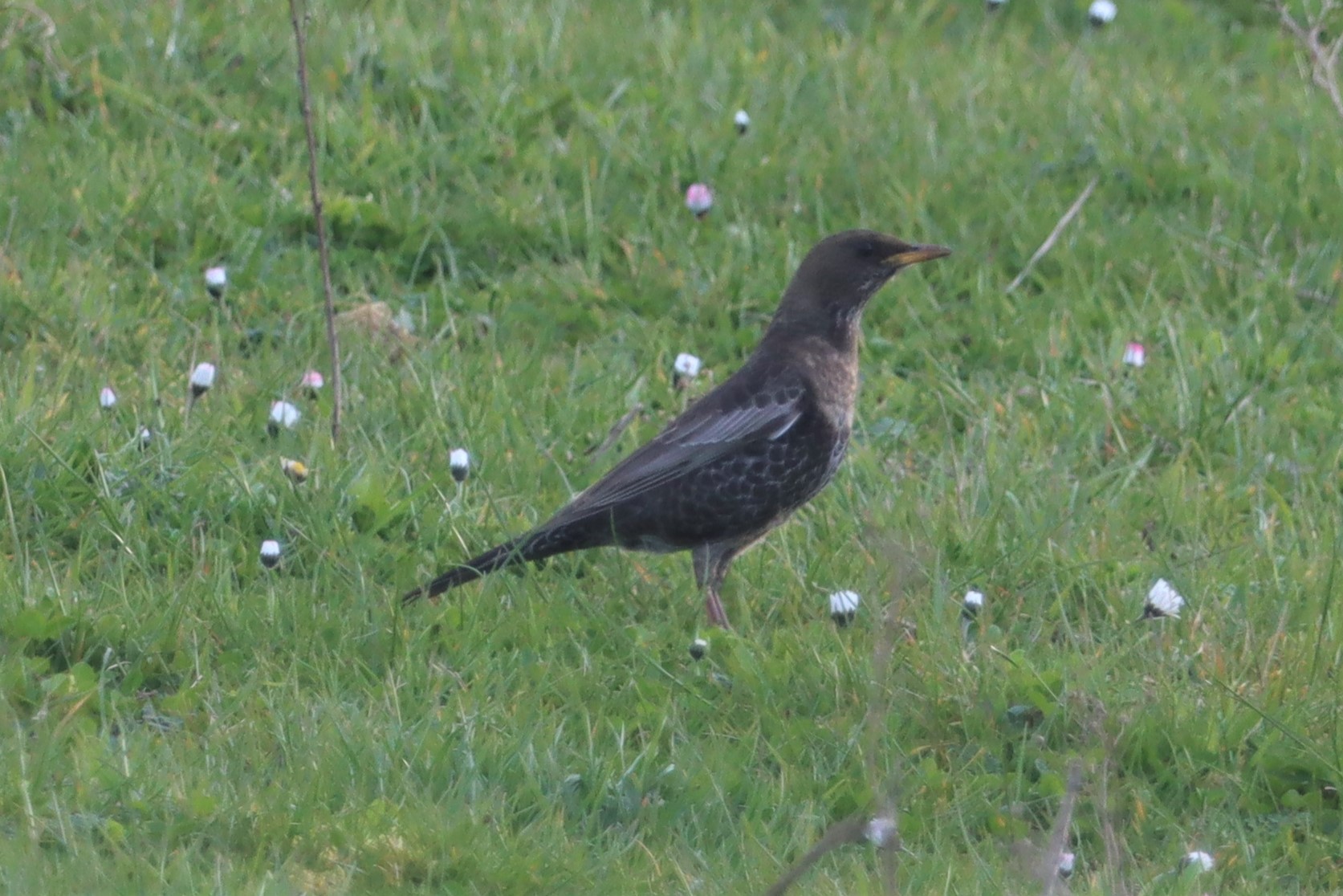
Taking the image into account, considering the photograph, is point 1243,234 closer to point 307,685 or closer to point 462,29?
point 462,29

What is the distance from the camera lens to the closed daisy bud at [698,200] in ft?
23.0

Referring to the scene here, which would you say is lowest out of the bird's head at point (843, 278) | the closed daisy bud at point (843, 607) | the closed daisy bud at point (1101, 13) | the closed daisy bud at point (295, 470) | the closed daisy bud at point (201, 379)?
the closed daisy bud at point (1101, 13)

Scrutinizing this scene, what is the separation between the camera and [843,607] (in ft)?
15.7

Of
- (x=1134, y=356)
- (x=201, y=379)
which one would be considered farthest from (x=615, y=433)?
(x=1134, y=356)

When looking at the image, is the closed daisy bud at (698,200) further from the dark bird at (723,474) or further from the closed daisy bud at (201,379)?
the closed daisy bud at (201,379)

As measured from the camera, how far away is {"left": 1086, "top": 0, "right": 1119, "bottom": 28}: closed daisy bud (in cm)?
875

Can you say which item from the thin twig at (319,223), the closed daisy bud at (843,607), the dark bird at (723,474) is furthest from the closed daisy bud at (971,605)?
the thin twig at (319,223)

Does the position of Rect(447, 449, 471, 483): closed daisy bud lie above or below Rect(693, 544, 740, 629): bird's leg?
above

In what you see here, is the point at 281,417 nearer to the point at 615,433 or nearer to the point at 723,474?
the point at 615,433

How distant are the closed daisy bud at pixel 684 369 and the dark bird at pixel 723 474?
58 cm

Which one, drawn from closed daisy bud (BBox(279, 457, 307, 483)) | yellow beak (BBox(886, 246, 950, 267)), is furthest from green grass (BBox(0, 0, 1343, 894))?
yellow beak (BBox(886, 246, 950, 267))

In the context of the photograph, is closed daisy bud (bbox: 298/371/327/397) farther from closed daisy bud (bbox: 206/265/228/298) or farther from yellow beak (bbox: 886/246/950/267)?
yellow beak (bbox: 886/246/950/267)

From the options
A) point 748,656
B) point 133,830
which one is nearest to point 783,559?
point 748,656

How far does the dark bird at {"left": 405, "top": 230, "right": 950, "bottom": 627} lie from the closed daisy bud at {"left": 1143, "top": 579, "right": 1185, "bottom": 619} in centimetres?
92
